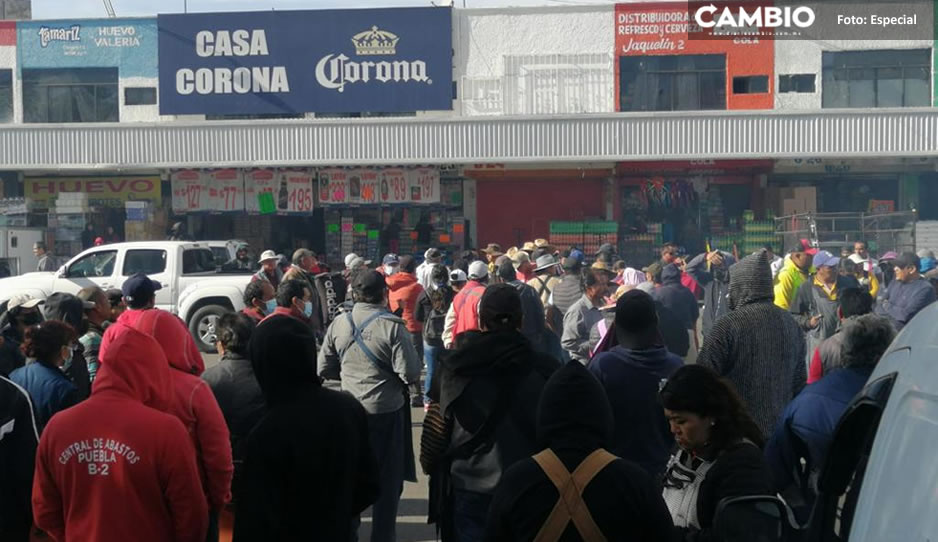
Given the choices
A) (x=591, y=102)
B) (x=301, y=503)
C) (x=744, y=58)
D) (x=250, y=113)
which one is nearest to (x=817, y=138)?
(x=744, y=58)

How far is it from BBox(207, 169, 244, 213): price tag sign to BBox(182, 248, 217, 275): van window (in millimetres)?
8527

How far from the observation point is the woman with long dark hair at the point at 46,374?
5.65 m

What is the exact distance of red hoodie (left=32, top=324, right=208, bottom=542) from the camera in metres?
4.18

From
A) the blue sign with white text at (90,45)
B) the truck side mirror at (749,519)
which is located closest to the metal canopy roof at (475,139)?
the blue sign with white text at (90,45)

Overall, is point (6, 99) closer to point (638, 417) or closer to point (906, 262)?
point (906, 262)

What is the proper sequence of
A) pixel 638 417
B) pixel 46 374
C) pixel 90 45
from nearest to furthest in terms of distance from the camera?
pixel 638 417 < pixel 46 374 < pixel 90 45

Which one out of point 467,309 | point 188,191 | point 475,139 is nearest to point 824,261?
point 467,309

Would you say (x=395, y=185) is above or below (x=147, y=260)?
above

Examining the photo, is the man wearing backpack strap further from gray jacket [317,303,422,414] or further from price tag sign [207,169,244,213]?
price tag sign [207,169,244,213]

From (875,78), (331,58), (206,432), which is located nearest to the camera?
(206,432)

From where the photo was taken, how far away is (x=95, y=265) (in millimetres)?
19094

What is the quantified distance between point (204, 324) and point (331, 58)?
12.2 m

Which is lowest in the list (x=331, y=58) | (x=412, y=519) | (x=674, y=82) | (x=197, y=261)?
(x=412, y=519)

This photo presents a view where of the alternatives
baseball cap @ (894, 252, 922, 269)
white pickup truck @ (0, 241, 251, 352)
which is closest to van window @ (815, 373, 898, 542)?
baseball cap @ (894, 252, 922, 269)
